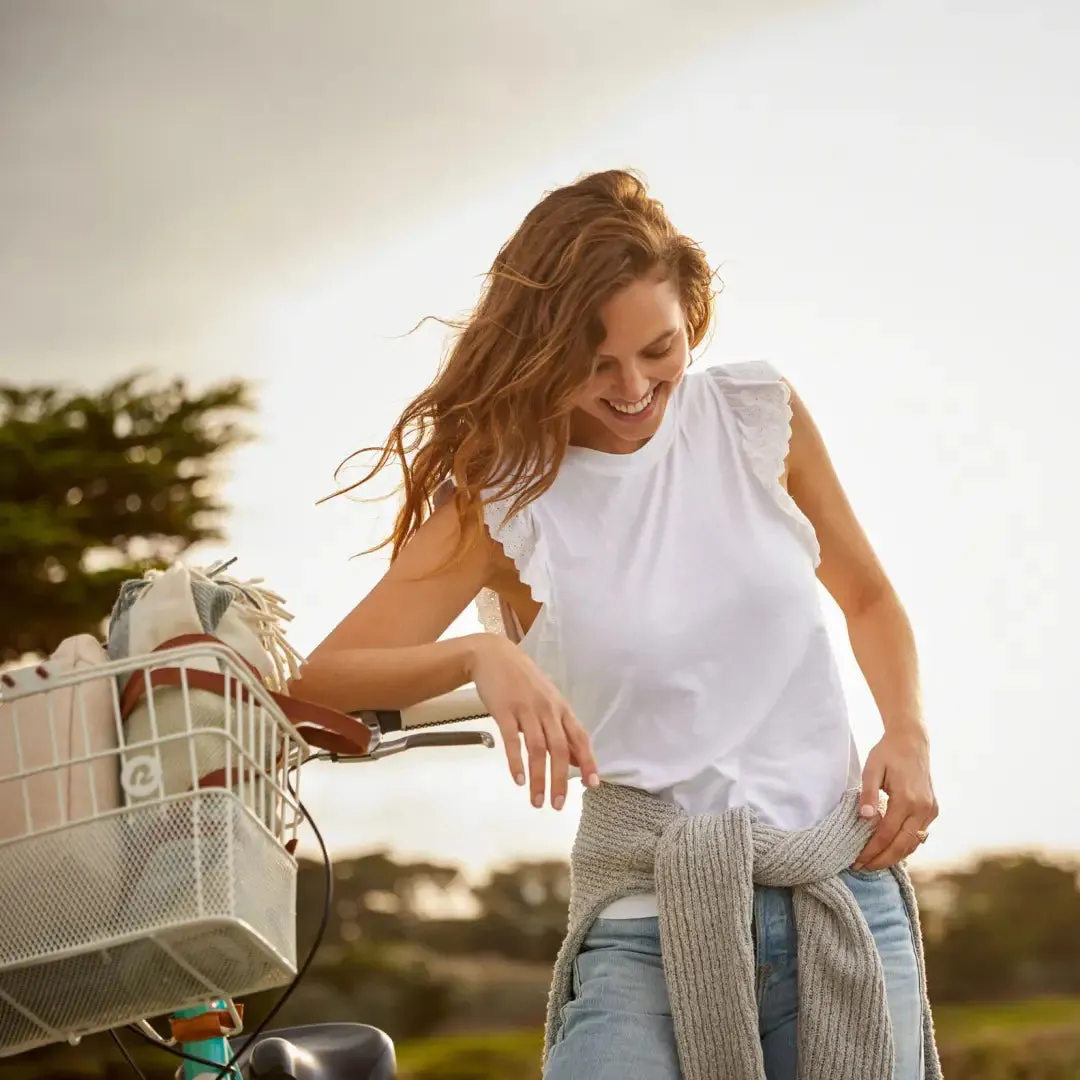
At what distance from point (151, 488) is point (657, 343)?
6066 mm

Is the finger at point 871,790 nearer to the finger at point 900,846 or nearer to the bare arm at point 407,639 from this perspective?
the finger at point 900,846

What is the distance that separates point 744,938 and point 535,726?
390 mm

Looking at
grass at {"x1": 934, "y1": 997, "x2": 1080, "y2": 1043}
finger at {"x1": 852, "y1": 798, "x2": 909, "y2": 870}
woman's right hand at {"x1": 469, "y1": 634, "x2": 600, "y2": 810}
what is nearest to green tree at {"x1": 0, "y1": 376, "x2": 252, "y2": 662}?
grass at {"x1": 934, "y1": 997, "x2": 1080, "y2": 1043}

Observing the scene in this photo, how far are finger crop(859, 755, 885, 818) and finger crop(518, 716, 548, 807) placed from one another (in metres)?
0.46

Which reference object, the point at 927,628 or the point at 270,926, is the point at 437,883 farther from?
the point at 270,926

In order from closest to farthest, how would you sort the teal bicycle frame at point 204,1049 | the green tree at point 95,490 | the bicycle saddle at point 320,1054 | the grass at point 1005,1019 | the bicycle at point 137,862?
the bicycle at point 137,862 < the teal bicycle frame at point 204,1049 < the bicycle saddle at point 320,1054 < the grass at point 1005,1019 < the green tree at point 95,490

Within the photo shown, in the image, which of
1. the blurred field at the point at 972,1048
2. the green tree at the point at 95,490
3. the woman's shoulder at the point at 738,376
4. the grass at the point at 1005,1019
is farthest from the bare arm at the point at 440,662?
the grass at the point at 1005,1019

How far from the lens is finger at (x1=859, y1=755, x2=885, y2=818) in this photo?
161 cm

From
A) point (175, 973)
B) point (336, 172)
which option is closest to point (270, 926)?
point (175, 973)

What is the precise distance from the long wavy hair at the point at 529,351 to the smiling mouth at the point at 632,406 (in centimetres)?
5

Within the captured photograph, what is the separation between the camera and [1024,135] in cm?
727

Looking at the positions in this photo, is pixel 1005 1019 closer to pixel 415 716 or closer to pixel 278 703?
pixel 415 716

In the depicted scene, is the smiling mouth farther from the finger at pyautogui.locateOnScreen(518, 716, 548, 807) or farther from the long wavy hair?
the finger at pyautogui.locateOnScreen(518, 716, 548, 807)

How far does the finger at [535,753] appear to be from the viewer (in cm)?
127
